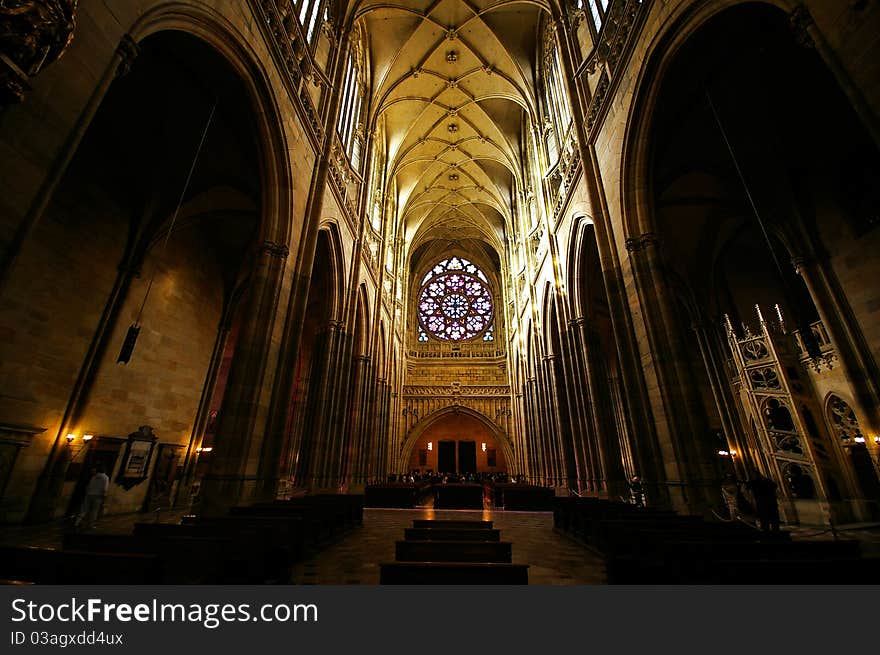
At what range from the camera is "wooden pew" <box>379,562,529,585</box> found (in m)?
2.61

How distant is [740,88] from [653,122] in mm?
2134

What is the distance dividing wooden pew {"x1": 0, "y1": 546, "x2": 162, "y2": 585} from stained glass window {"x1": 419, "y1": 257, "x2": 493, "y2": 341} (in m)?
26.7

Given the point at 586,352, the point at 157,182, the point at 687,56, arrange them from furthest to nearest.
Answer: the point at 586,352 → the point at 157,182 → the point at 687,56

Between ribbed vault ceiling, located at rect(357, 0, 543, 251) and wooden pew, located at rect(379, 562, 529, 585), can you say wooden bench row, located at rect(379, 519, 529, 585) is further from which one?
ribbed vault ceiling, located at rect(357, 0, 543, 251)

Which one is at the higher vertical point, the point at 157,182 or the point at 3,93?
the point at 157,182

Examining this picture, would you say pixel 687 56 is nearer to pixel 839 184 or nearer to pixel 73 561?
pixel 839 184

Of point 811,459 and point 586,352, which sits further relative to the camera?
point 586,352

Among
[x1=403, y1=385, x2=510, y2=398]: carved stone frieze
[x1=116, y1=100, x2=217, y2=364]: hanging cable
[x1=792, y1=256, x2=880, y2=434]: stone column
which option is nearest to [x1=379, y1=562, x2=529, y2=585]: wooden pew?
[x1=116, y1=100, x2=217, y2=364]: hanging cable

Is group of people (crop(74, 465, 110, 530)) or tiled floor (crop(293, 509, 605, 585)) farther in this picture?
group of people (crop(74, 465, 110, 530))

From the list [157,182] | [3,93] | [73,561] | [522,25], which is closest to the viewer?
[73,561]

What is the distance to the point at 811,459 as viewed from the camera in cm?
925

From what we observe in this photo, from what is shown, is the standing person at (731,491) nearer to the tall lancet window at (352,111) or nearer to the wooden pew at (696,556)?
the wooden pew at (696,556)

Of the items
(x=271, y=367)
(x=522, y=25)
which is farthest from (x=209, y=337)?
(x=522, y=25)

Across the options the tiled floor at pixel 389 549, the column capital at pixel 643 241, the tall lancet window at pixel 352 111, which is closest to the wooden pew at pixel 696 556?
the tiled floor at pixel 389 549
